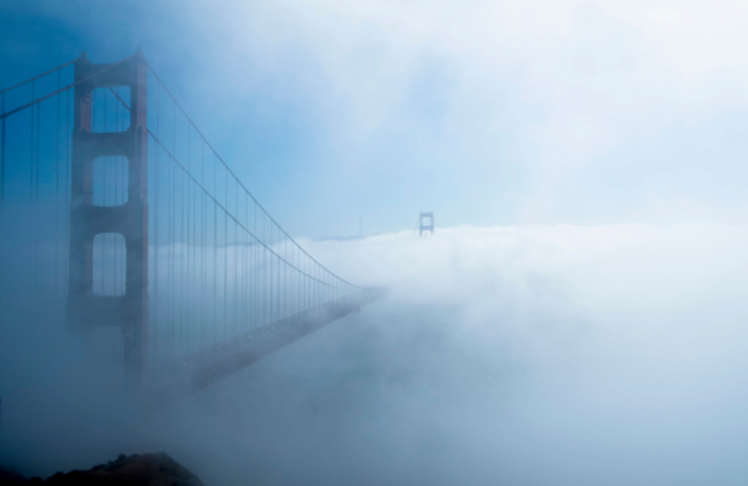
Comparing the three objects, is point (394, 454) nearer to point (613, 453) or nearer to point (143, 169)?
point (613, 453)

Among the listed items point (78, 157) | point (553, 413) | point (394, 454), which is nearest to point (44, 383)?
point (78, 157)

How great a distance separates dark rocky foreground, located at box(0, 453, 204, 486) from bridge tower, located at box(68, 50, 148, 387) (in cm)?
159

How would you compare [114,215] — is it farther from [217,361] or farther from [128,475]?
[217,361]

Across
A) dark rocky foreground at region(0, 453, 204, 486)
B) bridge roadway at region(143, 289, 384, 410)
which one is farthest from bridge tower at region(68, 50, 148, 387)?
dark rocky foreground at region(0, 453, 204, 486)

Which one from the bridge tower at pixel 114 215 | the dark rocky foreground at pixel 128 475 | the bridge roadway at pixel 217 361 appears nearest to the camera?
the dark rocky foreground at pixel 128 475

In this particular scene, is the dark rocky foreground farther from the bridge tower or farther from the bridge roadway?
the bridge roadway

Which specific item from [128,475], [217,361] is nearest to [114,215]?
[128,475]

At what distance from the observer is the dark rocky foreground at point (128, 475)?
362cm

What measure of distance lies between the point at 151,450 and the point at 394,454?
8.98m

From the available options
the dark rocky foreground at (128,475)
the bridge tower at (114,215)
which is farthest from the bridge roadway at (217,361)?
the dark rocky foreground at (128,475)

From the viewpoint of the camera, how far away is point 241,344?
13281mm

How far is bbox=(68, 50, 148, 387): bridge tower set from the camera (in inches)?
221

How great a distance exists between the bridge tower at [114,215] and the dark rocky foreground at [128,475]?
1.59 m

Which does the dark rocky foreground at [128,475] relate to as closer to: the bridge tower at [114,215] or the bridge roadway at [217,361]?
the bridge tower at [114,215]
